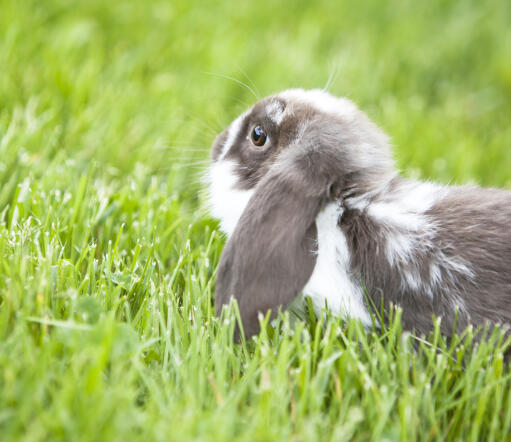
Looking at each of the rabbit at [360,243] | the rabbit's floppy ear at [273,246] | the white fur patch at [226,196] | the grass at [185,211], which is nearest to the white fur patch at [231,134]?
the white fur patch at [226,196]

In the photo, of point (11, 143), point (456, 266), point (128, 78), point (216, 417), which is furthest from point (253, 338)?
point (128, 78)

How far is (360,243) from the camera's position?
226cm

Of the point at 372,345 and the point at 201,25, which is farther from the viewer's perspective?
the point at 201,25

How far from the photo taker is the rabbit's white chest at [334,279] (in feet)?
7.28

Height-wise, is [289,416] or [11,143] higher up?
[11,143]

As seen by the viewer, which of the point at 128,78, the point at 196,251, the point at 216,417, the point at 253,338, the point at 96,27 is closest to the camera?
the point at 216,417

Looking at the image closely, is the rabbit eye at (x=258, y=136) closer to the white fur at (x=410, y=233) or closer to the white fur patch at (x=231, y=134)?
the white fur patch at (x=231, y=134)

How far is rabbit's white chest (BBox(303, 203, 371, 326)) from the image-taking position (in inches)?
87.4

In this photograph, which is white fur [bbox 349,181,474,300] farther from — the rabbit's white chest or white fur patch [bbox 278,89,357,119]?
white fur patch [bbox 278,89,357,119]

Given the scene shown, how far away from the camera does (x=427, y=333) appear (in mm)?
2146

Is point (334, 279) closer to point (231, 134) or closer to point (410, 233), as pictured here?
point (410, 233)

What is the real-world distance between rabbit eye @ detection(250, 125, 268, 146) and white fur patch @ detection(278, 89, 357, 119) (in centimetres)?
20

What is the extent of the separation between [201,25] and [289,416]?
3.98 m

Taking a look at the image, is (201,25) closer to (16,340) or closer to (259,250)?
(259,250)
